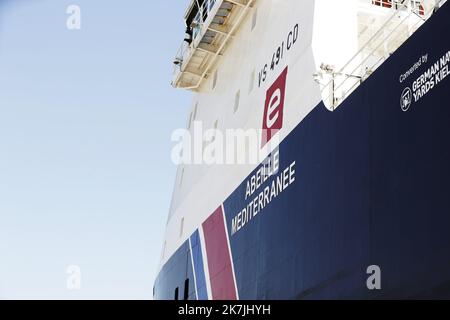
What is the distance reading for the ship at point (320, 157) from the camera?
5859 mm

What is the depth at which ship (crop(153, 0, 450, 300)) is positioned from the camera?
586cm

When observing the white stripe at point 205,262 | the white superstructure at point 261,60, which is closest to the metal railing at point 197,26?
the white superstructure at point 261,60

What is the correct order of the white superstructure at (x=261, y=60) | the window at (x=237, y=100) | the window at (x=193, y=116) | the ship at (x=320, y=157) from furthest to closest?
the window at (x=193, y=116)
the window at (x=237, y=100)
the white superstructure at (x=261, y=60)
the ship at (x=320, y=157)

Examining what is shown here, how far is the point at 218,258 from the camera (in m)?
10.8

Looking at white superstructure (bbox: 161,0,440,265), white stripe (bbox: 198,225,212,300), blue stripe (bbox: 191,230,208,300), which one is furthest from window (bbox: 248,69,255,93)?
blue stripe (bbox: 191,230,208,300)

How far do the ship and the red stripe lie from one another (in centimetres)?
3

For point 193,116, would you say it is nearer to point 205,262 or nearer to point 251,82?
point 251,82

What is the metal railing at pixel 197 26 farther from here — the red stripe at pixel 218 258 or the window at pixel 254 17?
the red stripe at pixel 218 258

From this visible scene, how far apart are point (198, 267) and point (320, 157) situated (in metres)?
4.69

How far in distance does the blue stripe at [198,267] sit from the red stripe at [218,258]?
1.06ft

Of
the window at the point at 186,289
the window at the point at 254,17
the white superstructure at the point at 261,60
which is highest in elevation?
the window at the point at 254,17

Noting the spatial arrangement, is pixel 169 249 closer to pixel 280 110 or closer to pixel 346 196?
pixel 280 110
